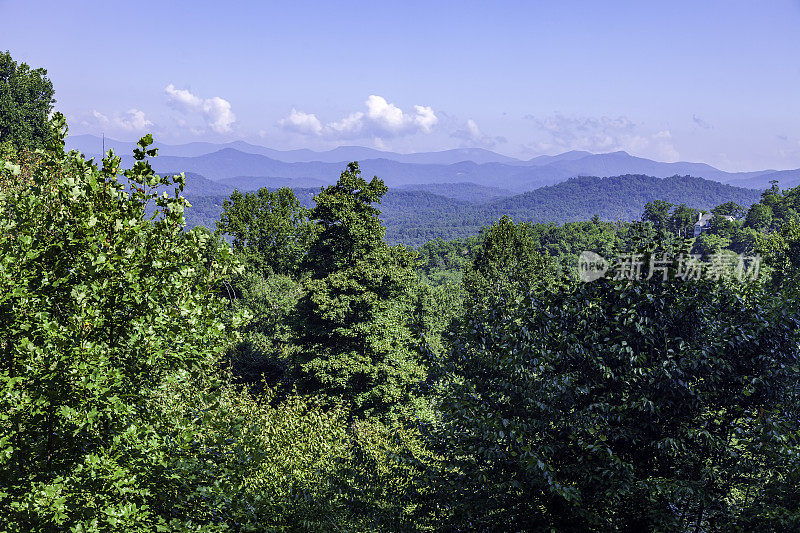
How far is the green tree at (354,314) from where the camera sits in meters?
25.8

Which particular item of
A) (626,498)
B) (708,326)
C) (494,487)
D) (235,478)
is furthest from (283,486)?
(708,326)

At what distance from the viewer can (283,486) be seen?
1243cm

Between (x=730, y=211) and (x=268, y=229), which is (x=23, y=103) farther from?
(x=730, y=211)

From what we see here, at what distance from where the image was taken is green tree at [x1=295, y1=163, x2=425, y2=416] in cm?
2577

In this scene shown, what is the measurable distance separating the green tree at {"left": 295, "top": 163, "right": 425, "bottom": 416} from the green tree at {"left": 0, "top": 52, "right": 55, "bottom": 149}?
36329 millimetres

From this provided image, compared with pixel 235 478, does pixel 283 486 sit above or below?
below

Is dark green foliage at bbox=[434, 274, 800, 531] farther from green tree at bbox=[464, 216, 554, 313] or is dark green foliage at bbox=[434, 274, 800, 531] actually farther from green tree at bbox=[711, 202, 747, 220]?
green tree at bbox=[711, 202, 747, 220]

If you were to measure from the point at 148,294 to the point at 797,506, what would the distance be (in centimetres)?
1067

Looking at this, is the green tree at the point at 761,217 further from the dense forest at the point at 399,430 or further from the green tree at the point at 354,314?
the dense forest at the point at 399,430

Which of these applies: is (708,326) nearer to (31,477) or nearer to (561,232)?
(31,477)

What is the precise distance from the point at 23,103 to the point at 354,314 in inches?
1830

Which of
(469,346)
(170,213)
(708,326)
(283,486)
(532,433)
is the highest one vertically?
(170,213)

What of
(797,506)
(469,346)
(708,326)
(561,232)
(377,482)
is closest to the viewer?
(797,506)

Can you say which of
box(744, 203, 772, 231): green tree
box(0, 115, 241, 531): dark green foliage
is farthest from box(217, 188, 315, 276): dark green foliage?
box(744, 203, 772, 231): green tree
